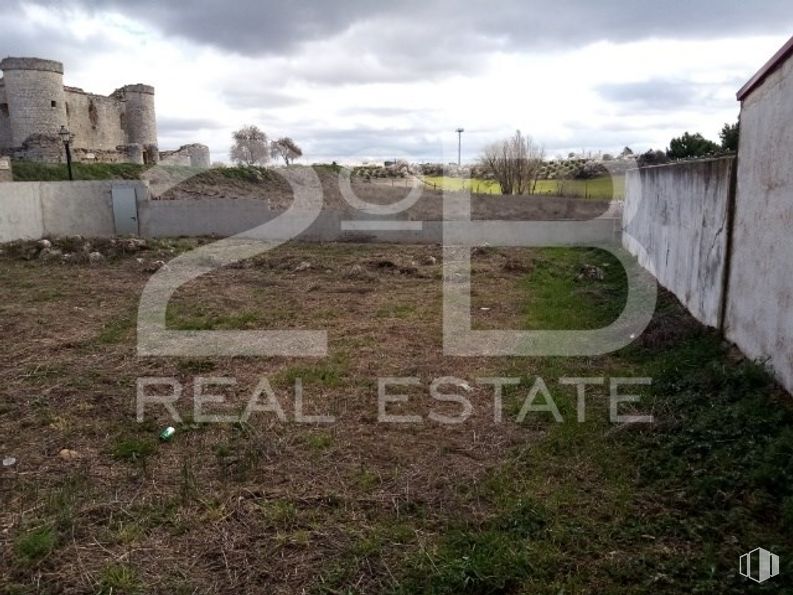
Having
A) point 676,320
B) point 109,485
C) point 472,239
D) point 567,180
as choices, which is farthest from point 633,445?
point 567,180

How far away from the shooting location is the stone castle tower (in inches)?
922

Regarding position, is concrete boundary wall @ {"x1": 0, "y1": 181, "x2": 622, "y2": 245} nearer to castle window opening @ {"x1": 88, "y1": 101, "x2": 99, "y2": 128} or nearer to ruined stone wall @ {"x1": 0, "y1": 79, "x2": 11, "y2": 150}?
ruined stone wall @ {"x1": 0, "y1": 79, "x2": 11, "y2": 150}

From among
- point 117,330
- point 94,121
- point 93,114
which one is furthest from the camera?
point 94,121

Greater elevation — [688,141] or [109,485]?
[688,141]

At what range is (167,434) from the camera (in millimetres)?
3617

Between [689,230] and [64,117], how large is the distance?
2693cm

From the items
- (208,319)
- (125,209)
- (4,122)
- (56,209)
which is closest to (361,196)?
(125,209)

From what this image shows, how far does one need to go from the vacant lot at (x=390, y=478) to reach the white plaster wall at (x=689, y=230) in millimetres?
404

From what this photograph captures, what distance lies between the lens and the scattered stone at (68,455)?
11.0ft

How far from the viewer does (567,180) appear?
75.0 feet

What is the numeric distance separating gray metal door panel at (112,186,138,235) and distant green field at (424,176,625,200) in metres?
10.1

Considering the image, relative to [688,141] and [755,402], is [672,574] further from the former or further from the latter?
[688,141]

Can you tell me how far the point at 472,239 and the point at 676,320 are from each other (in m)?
8.22

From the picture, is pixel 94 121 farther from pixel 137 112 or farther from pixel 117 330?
pixel 117 330
